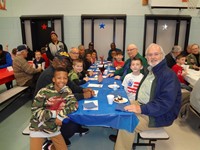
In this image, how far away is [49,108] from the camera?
2074 mm

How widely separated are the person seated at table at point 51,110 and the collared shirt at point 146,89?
0.90 meters

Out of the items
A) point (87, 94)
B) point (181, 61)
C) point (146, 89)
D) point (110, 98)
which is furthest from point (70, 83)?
point (181, 61)

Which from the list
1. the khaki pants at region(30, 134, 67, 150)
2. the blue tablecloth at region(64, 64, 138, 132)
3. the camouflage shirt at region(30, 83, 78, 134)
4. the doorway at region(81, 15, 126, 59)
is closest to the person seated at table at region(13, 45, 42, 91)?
the camouflage shirt at region(30, 83, 78, 134)

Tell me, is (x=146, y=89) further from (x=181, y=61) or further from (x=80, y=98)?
(x=181, y=61)

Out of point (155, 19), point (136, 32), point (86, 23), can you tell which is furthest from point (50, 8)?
point (155, 19)

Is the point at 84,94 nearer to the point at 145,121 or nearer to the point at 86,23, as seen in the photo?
the point at 145,121

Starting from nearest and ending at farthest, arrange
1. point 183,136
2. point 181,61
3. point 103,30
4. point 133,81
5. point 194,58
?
point 133,81, point 183,136, point 181,61, point 194,58, point 103,30

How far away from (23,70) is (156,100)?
3321mm

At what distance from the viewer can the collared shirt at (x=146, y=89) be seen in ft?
7.61

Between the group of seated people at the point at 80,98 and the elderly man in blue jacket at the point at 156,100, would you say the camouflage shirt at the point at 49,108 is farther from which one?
the elderly man in blue jacket at the point at 156,100

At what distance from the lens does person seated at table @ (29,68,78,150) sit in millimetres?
1993

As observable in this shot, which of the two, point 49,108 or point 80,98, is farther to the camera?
point 80,98

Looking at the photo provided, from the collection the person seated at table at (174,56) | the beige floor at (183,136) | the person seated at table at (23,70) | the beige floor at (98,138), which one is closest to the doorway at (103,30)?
the person seated at table at (174,56)

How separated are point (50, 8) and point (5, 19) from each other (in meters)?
2.10
